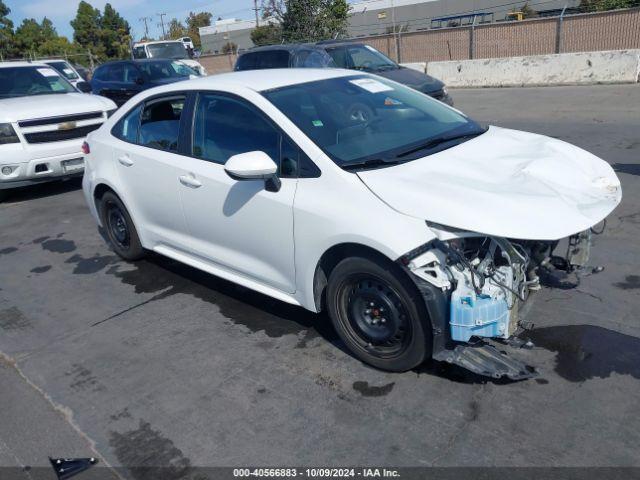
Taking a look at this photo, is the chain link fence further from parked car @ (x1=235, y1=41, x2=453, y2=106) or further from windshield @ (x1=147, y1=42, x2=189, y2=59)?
parked car @ (x1=235, y1=41, x2=453, y2=106)

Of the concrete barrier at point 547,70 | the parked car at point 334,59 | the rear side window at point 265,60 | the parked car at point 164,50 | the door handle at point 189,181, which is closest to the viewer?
the door handle at point 189,181

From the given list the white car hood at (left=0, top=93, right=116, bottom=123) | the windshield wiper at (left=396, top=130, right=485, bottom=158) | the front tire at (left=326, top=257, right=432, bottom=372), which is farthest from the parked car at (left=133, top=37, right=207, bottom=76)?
the front tire at (left=326, top=257, right=432, bottom=372)

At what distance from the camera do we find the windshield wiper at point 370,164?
3623mm

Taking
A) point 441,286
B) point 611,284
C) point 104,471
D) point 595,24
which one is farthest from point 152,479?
point 595,24

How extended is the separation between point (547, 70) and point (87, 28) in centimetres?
5833

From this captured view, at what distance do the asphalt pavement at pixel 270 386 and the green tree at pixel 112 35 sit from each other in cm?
6481

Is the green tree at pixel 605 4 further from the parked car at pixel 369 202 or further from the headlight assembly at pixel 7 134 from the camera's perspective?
the parked car at pixel 369 202

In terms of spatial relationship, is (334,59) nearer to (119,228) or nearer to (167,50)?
(119,228)

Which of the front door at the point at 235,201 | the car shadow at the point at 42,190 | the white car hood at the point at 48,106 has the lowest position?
the car shadow at the point at 42,190

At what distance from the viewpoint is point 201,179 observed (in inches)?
172

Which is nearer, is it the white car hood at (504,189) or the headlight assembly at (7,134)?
the white car hood at (504,189)

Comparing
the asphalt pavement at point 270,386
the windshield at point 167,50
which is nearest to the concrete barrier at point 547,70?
the windshield at point 167,50

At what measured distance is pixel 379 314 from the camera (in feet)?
11.6

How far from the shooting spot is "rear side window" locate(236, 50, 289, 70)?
1280cm
